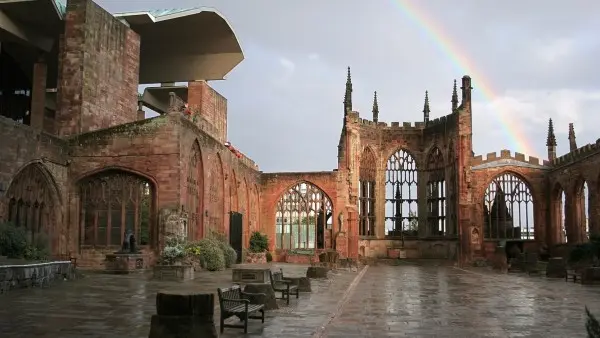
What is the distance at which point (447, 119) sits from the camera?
46.0 metres

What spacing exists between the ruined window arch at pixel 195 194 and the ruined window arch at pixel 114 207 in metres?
1.81

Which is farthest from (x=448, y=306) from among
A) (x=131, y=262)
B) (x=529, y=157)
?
(x=529, y=157)

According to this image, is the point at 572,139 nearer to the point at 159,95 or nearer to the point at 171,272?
the point at 159,95

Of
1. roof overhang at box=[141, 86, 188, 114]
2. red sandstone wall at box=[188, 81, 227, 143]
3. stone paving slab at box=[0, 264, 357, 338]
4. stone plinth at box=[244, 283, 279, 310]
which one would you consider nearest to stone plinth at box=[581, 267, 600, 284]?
stone paving slab at box=[0, 264, 357, 338]

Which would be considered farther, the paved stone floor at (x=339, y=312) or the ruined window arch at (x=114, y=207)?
the ruined window arch at (x=114, y=207)

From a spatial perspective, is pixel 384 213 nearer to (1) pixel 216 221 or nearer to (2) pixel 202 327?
(1) pixel 216 221

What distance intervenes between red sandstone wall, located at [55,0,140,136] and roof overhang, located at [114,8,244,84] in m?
4.98

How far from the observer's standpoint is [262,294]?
12.1 metres

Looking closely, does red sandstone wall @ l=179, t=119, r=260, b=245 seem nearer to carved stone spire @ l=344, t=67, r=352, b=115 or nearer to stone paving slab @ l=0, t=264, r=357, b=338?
carved stone spire @ l=344, t=67, r=352, b=115

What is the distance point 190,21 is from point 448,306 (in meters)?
28.7

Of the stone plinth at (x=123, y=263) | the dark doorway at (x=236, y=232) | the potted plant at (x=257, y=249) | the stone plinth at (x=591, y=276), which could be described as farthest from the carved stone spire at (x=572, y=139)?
the stone plinth at (x=123, y=263)

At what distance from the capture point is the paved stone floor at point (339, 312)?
9.91 meters

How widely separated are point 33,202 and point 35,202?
6.2 inches

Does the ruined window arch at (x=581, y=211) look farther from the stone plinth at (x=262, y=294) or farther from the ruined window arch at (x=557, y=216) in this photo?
the stone plinth at (x=262, y=294)
